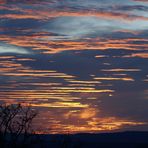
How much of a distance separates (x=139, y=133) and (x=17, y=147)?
14166 cm

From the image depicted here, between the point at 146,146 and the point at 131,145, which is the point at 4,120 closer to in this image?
the point at 146,146

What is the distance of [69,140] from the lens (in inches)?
1761

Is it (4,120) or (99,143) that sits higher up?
(99,143)

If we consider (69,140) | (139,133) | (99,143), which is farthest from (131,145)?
(69,140)

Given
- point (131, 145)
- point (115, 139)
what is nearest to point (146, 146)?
point (131, 145)

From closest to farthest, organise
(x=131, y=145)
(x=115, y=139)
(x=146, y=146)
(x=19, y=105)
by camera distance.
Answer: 1. (x=19, y=105)
2. (x=146, y=146)
3. (x=131, y=145)
4. (x=115, y=139)

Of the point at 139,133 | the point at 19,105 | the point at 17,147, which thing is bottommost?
the point at 17,147

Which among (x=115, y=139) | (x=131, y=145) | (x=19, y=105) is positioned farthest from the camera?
(x=115, y=139)

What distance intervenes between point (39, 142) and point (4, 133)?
291 centimetres

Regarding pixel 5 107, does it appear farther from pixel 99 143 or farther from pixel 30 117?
pixel 99 143

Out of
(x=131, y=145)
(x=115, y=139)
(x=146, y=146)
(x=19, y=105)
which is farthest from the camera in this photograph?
(x=115, y=139)

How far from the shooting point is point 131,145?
524 feet

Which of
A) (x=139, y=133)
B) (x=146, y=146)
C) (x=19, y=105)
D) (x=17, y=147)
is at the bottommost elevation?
(x=17, y=147)

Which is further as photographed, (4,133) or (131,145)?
(131,145)
